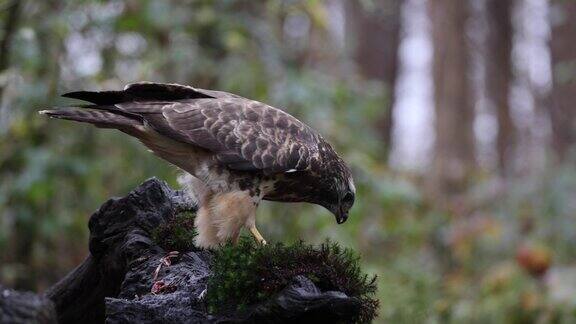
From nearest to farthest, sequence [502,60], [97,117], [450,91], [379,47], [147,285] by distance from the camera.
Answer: [147,285], [97,117], [450,91], [502,60], [379,47]

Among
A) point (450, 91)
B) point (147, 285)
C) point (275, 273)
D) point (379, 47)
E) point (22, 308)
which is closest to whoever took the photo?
point (22, 308)

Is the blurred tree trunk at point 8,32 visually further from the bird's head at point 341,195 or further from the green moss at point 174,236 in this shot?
the bird's head at point 341,195

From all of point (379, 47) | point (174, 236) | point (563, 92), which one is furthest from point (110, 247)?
point (379, 47)

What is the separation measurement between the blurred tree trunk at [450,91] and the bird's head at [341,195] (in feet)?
33.2

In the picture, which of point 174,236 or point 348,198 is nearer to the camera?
point 174,236

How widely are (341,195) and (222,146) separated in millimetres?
742

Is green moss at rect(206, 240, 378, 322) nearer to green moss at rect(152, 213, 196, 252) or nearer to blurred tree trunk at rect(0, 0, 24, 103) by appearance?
green moss at rect(152, 213, 196, 252)

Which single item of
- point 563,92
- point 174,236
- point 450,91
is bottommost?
point 174,236

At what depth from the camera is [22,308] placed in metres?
2.56

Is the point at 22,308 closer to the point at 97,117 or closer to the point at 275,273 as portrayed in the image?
the point at 275,273

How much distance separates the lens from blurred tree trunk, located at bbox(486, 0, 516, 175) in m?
17.4

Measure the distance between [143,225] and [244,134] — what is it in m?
0.67

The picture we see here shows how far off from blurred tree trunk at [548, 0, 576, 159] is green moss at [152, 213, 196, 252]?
1163cm

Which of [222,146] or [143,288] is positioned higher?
[222,146]
